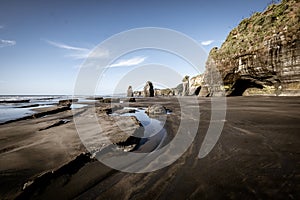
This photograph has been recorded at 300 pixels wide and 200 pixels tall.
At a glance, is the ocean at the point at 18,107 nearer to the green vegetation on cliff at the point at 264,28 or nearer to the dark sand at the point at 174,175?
the dark sand at the point at 174,175

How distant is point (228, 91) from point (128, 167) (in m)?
30.9

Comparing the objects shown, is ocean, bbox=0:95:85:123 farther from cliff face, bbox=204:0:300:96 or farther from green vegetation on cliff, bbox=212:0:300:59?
green vegetation on cliff, bbox=212:0:300:59

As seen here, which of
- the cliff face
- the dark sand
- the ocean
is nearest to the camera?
the dark sand

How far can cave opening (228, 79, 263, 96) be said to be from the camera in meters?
27.5

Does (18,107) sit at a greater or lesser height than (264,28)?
lesser

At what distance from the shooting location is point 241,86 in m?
30.0

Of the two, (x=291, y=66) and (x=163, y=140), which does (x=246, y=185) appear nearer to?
(x=163, y=140)

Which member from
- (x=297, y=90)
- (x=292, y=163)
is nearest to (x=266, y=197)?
(x=292, y=163)

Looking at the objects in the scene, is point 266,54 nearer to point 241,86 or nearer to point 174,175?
point 241,86

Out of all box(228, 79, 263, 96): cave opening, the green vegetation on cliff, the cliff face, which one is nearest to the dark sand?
the cliff face

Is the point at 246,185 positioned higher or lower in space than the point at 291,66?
lower

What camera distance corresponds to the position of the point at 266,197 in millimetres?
2291

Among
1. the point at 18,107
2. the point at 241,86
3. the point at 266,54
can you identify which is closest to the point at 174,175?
the point at 266,54

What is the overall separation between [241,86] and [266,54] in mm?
10439
